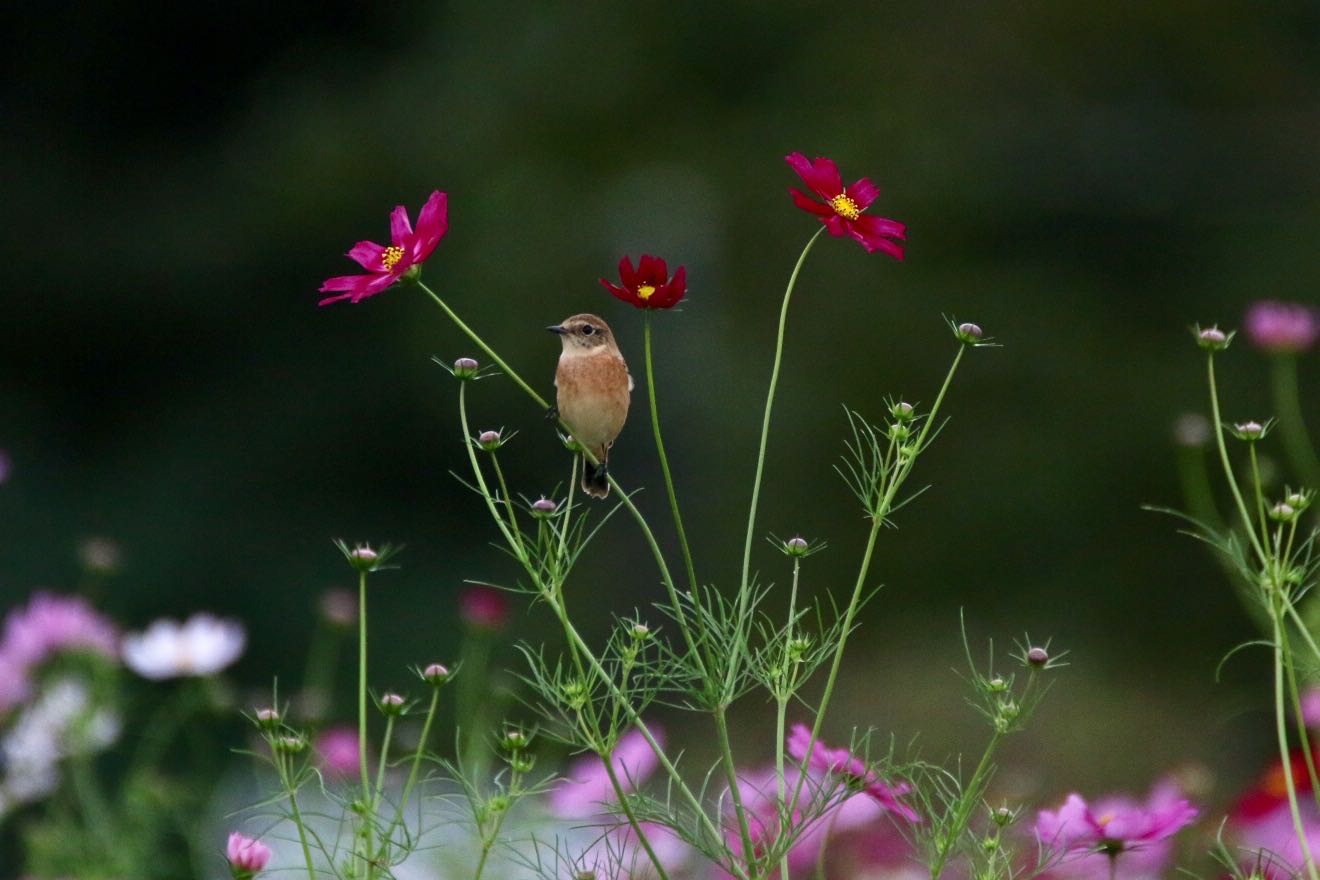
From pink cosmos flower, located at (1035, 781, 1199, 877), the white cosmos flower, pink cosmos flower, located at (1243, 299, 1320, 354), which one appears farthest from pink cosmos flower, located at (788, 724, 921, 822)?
the white cosmos flower

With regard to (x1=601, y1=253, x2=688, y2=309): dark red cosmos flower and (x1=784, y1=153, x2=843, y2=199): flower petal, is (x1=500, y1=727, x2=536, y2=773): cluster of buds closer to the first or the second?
(x1=601, y1=253, x2=688, y2=309): dark red cosmos flower

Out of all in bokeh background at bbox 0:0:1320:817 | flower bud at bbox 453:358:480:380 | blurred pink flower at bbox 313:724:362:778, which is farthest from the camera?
bokeh background at bbox 0:0:1320:817

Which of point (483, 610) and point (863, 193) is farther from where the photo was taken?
point (483, 610)

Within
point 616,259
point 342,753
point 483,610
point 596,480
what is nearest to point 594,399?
point 596,480

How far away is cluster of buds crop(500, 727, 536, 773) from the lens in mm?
1181

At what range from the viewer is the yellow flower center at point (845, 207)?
1.25 meters

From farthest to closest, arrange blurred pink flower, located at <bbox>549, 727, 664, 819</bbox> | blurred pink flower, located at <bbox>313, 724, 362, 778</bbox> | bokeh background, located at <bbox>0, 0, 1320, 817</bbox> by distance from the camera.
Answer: bokeh background, located at <bbox>0, 0, 1320, 817</bbox> < blurred pink flower, located at <bbox>313, 724, 362, 778</bbox> < blurred pink flower, located at <bbox>549, 727, 664, 819</bbox>

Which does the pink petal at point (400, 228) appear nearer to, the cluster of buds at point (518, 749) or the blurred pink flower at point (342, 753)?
the cluster of buds at point (518, 749)

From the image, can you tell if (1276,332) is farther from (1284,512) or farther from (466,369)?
(466,369)

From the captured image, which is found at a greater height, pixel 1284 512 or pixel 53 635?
pixel 1284 512

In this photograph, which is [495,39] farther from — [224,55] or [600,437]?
[600,437]

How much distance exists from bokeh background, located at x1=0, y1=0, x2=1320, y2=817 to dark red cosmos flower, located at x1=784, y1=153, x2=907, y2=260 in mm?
5136

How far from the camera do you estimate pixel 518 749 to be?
1.20 m

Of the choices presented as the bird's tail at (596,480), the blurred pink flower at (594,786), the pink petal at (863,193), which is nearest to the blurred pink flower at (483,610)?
the blurred pink flower at (594,786)
